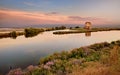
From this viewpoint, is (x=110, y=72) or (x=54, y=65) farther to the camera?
(x=54, y=65)

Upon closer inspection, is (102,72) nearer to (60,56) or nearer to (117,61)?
(117,61)

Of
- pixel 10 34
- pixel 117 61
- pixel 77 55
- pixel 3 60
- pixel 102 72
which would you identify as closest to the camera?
pixel 102 72

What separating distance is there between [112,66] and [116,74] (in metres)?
0.24

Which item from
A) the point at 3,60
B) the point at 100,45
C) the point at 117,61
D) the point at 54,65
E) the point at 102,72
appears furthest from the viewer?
the point at 100,45

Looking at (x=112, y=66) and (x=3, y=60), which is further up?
(x=112, y=66)

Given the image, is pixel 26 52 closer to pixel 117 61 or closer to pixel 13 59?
pixel 13 59

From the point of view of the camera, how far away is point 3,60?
428 inches

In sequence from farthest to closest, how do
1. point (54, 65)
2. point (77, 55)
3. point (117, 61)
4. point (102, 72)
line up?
1. point (77, 55)
2. point (54, 65)
3. point (117, 61)
4. point (102, 72)

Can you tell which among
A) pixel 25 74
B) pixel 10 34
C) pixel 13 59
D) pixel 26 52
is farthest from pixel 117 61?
pixel 10 34

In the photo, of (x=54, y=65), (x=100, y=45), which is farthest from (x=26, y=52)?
(x=54, y=65)

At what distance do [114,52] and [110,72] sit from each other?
0.46m

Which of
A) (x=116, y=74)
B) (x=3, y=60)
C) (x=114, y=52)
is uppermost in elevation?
(x=114, y=52)

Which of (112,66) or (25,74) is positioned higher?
(112,66)

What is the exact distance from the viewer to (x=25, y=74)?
617 cm
